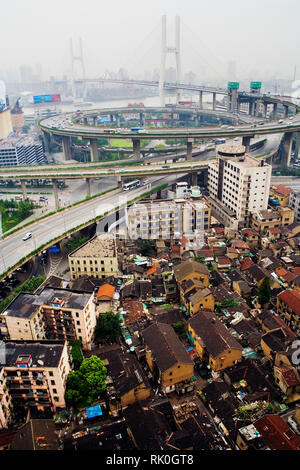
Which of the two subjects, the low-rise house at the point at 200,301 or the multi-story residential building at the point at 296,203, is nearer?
the low-rise house at the point at 200,301

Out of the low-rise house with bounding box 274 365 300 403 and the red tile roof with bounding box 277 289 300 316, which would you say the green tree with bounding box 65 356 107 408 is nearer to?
the low-rise house with bounding box 274 365 300 403

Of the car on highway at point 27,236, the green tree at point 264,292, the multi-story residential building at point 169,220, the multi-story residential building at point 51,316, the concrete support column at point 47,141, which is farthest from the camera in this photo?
the concrete support column at point 47,141

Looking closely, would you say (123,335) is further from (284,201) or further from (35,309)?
(284,201)

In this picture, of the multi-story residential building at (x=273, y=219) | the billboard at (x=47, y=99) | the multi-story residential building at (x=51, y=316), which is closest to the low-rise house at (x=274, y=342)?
the multi-story residential building at (x=51, y=316)

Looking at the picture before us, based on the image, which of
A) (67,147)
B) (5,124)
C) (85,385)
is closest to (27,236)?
(85,385)

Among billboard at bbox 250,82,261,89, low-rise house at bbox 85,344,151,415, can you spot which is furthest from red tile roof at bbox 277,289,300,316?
billboard at bbox 250,82,261,89

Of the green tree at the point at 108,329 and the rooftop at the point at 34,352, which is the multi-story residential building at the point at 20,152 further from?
the rooftop at the point at 34,352

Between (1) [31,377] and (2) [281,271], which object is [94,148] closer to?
(2) [281,271]
